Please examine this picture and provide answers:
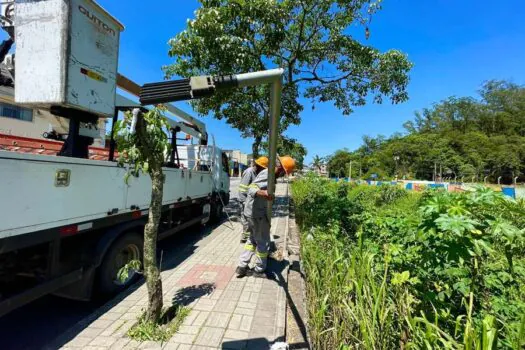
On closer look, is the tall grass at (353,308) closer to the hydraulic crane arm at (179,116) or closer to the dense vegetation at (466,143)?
the hydraulic crane arm at (179,116)

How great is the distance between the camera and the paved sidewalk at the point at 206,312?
2.96 m

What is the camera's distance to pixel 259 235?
483 centimetres

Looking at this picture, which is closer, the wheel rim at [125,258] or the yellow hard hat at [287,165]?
the wheel rim at [125,258]

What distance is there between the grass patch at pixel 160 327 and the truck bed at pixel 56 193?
1.32m

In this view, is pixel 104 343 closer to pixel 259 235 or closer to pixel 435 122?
pixel 259 235

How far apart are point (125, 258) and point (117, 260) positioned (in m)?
0.23

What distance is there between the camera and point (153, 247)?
3.14 m

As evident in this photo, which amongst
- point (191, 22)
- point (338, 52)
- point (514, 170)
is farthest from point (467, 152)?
point (191, 22)

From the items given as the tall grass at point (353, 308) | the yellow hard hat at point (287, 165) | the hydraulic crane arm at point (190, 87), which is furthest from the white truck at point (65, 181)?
the tall grass at point (353, 308)

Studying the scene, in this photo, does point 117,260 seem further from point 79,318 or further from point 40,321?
point 40,321

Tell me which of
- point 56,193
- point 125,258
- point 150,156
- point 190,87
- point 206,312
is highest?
point 190,87

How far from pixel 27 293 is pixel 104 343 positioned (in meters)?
0.87

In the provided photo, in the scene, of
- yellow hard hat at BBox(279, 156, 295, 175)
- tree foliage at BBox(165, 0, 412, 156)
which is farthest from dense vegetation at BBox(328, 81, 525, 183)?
yellow hard hat at BBox(279, 156, 295, 175)

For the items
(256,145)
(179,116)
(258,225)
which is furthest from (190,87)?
(256,145)
